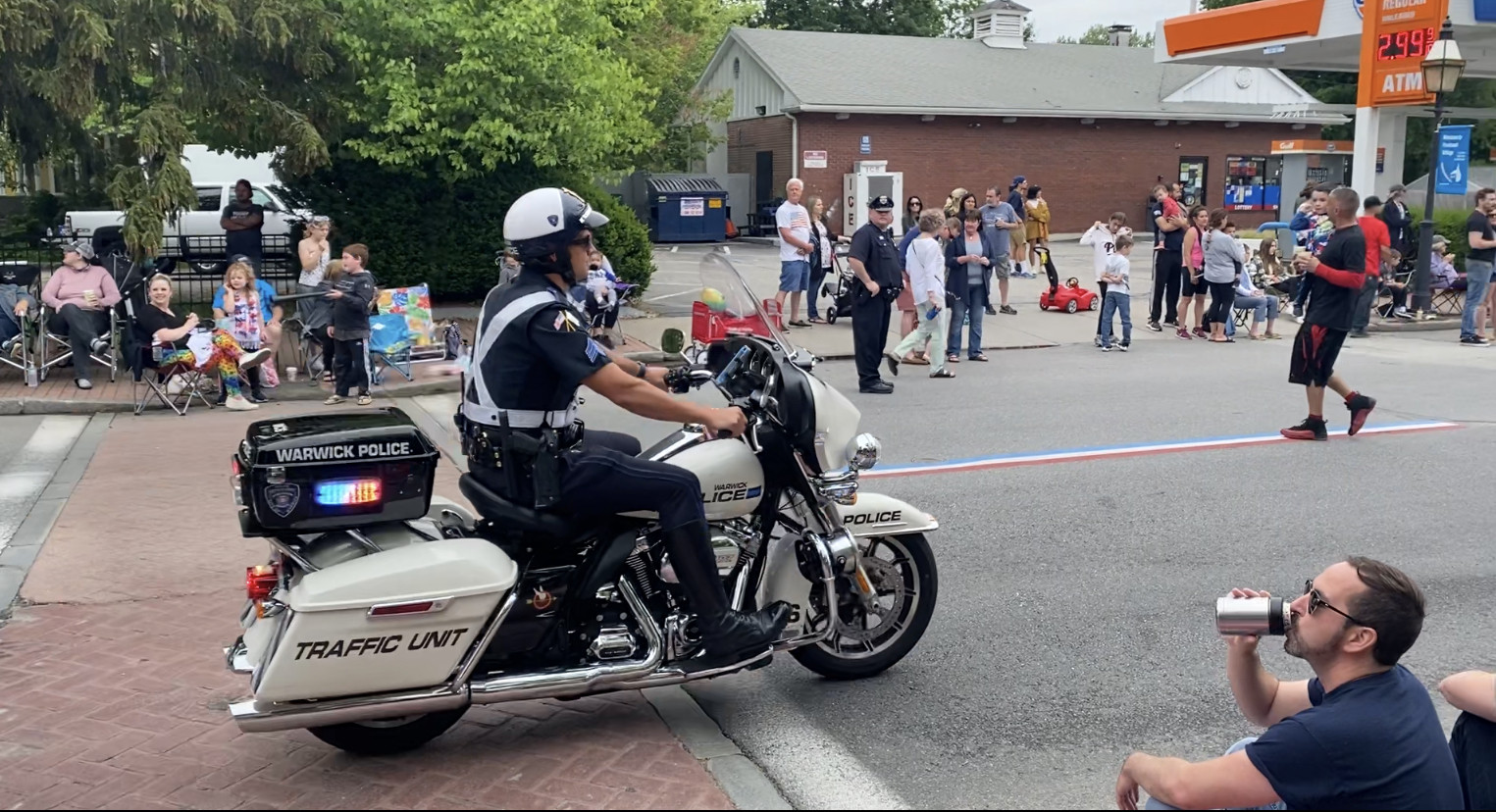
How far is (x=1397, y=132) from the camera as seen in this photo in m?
21.8

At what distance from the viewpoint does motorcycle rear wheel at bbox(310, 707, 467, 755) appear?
4477 millimetres

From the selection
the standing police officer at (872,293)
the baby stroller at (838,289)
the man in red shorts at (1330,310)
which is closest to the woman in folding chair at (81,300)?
the standing police officer at (872,293)

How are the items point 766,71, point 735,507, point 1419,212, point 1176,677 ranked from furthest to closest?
1. point 766,71
2. point 1419,212
3. point 1176,677
4. point 735,507

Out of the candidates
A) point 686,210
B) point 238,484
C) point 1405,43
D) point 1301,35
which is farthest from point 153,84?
point 686,210

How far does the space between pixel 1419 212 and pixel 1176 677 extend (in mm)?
19163

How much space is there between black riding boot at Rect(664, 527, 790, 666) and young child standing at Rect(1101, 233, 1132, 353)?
1176 cm

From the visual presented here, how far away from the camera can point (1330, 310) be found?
9844mm

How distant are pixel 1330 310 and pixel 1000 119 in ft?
95.5

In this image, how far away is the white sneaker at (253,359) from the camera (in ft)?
40.0

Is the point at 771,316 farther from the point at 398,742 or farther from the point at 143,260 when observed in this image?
the point at 143,260

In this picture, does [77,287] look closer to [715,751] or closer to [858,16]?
[715,751]

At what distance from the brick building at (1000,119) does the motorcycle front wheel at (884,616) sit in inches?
1209

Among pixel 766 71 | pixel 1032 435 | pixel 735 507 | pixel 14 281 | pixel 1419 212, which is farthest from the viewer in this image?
pixel 766 71

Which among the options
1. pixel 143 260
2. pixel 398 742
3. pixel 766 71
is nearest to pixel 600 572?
pixel 398 742
